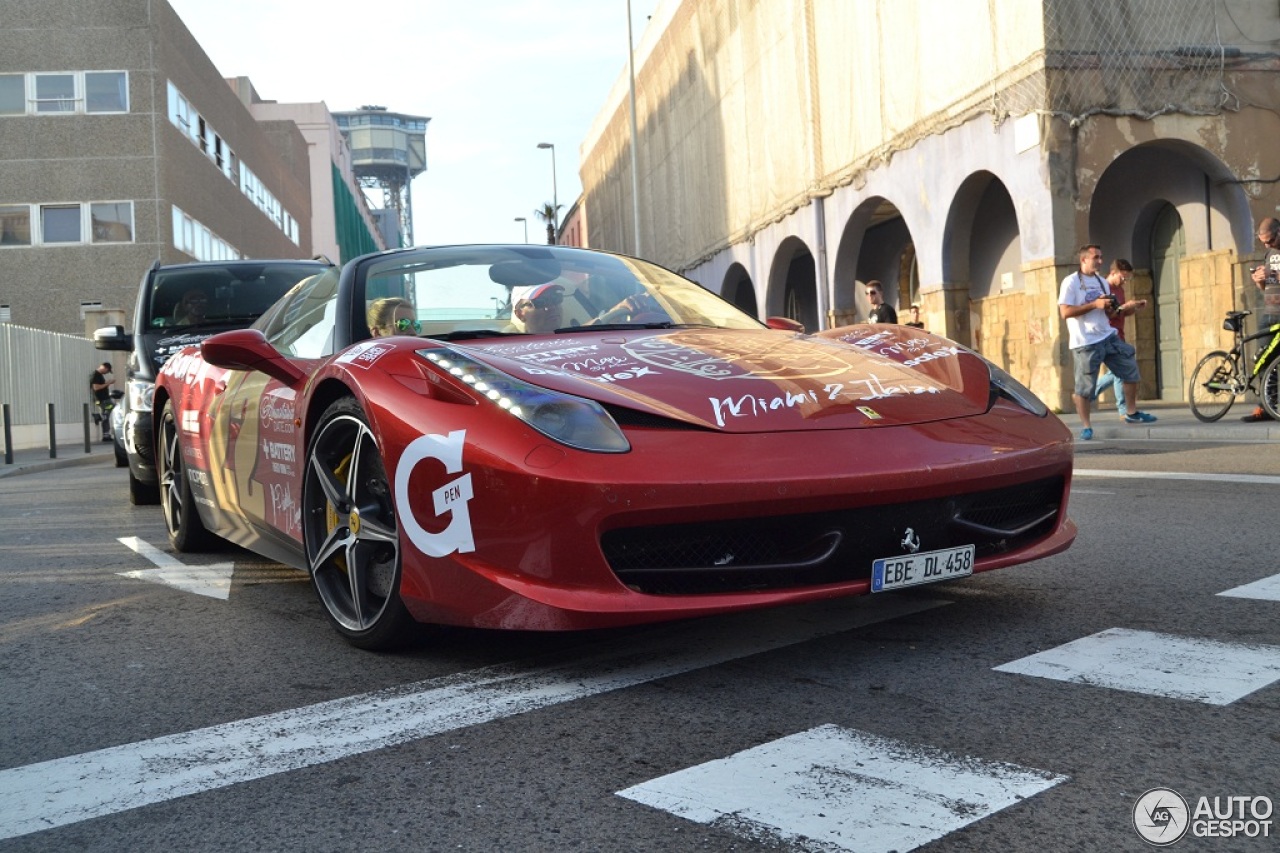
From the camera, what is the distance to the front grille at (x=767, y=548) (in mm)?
3227

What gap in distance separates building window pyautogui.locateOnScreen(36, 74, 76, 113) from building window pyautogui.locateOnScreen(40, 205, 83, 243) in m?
2.54

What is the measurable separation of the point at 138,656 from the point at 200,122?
39759 mm

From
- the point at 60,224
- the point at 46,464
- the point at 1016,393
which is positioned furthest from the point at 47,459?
the point at 60,224

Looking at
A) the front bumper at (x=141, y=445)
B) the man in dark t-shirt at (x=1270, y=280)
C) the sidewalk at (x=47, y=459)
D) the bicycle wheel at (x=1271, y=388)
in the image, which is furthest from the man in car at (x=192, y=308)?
the man in dark t-shirt at (x=1270, y=280)

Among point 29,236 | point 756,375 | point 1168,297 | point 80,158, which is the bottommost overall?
point 756,375

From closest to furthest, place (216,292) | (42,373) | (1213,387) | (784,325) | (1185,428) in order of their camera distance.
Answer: (784,325) < (216,292) < (1185,428) < (1213,387) < (42,373)

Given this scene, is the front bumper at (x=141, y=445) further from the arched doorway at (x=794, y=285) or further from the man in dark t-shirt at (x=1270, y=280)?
the arched doorway at (x=794, y=285)

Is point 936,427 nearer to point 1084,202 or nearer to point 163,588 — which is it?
point 163,588

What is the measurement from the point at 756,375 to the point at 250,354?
1.79 m

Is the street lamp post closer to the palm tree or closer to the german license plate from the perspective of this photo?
the palm tree

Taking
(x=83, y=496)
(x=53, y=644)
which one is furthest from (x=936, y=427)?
(x=83, y=496)

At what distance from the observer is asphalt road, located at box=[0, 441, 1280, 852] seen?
2.35 metres

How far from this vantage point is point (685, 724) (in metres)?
2.94

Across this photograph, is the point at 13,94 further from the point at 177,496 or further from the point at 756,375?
the point at 756,375
